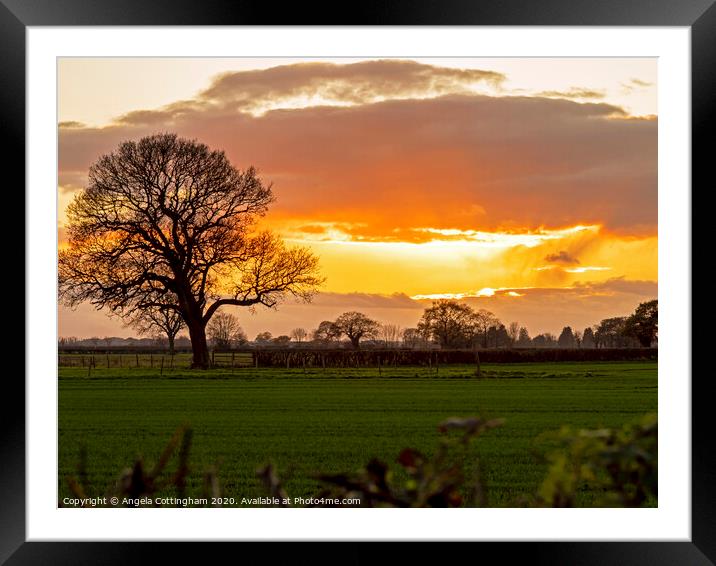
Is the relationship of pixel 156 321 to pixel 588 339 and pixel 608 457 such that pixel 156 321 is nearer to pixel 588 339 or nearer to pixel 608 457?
pixel 588 339

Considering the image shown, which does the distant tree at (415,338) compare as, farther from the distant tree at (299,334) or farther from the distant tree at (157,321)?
the distant tree at (157,321)

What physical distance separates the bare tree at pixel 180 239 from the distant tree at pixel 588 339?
9.68 meters

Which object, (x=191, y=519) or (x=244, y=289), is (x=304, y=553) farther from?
(x=244, y=289)

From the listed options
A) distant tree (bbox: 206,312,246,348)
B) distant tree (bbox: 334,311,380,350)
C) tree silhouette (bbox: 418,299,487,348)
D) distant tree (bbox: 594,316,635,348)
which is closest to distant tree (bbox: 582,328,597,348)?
distant tree (bbox: 594,316,635,348)

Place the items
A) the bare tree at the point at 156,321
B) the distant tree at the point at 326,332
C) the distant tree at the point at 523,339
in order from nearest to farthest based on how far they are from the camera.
A: the bare tree at the point at 156,321
the distant tree at the point at 326,332
the distant tree at the point at 523,339

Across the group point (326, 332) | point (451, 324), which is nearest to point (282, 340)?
point (326, 332)

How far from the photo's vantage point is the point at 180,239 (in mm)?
24234

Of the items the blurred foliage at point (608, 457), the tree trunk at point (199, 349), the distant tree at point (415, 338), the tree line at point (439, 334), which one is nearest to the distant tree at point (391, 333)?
the tree line at point (439, 334)

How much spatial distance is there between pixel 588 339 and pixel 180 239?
1431 cm

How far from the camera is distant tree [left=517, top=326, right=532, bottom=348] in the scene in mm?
27337

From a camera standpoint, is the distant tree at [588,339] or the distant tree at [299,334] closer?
the distant tree at [299,334]

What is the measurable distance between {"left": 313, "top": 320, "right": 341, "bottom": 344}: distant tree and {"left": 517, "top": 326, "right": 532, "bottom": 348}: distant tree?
6561mm

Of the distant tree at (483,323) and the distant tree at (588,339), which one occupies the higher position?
the distant tree at (483,323)

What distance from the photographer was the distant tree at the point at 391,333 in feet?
81.3
